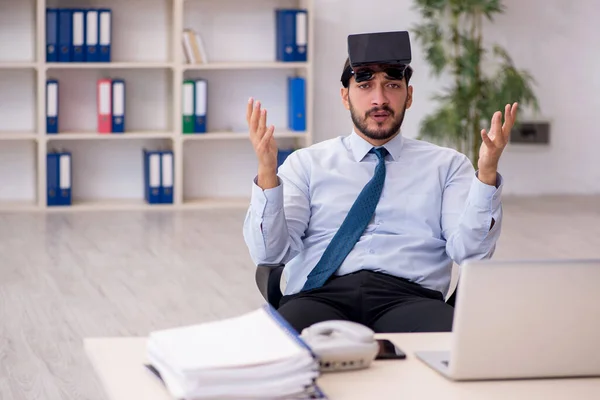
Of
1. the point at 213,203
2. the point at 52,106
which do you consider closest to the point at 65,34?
the point at 52,106

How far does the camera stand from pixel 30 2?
6637mm

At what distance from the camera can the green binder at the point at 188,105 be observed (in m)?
6.59

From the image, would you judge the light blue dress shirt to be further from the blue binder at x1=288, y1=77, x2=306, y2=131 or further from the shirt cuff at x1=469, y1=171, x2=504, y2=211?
the blue binder at x1=288, y1=77, x2=306, y2=131

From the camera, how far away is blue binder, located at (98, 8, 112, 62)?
6465 millimetres

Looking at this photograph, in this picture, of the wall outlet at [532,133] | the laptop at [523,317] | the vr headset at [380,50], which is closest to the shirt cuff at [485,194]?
the vr headset at [380,50]

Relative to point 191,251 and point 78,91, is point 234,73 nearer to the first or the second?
point 78,91

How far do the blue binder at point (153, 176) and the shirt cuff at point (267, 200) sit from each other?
4.24 metres

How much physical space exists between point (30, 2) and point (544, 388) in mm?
5691

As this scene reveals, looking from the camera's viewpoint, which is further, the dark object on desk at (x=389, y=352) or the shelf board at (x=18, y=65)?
the shelf board at (x=18, y=65)

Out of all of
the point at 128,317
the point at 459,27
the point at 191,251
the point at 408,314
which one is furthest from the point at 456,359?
the point at 459,27

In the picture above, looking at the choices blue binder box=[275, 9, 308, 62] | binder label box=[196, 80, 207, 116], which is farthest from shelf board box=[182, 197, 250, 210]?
blue binder box=[275, 9, 308, 62]

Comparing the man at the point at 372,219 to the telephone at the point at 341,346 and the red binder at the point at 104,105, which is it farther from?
the red binder at the point at 104,105

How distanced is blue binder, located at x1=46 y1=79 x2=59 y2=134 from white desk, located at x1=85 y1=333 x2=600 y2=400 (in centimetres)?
496

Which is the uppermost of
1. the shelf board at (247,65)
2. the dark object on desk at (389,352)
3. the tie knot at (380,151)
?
the shelf board at (247,65)
